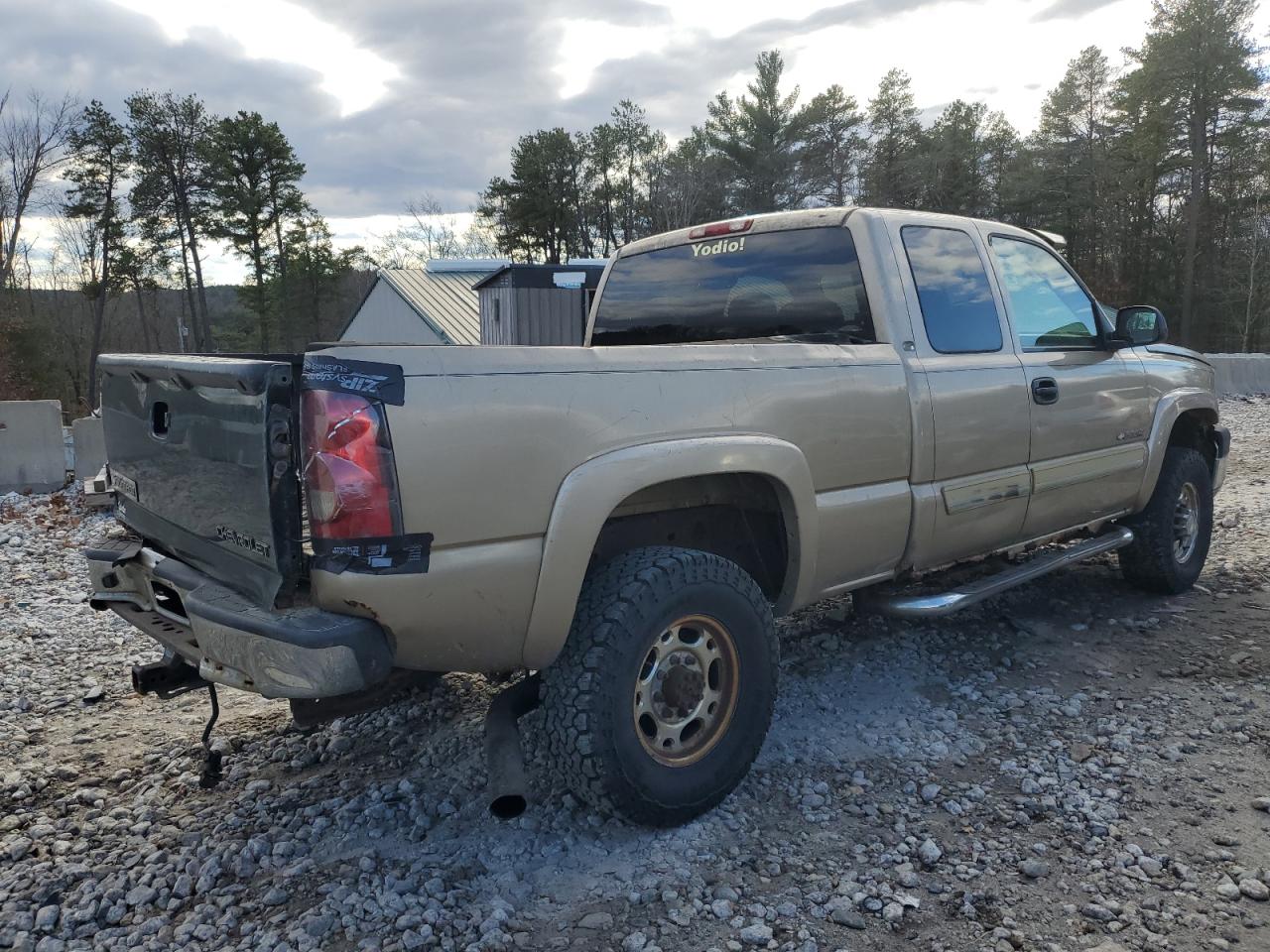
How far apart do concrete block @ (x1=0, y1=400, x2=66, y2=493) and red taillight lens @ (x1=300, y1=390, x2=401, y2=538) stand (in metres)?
9.07

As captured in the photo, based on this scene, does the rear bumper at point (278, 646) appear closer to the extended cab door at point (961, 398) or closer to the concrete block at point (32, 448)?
the extended cab door at point (961, 398)

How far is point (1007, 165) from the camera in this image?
39.5 m

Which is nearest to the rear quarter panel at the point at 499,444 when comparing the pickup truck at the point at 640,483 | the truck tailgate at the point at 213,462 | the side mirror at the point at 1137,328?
the pickup truck at the point at 640,483

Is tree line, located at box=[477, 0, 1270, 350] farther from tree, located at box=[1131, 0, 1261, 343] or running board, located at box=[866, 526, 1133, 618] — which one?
running board, located at box=[866, 526, 1133, 618]

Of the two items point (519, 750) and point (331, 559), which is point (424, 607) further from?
point (519, 750)

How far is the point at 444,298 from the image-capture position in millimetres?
29594

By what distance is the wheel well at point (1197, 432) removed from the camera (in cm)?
542

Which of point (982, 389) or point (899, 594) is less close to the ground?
A: point (982, 389)

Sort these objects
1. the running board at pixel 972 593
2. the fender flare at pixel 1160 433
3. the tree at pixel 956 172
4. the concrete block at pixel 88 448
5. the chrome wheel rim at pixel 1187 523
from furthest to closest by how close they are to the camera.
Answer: the tree at pixel 956 172
the concrete block at pixel 88 448
the chrome wheel rim at pixel 1187 523
the fender flare at pixel 1160 433
the running board at pixel 972 593

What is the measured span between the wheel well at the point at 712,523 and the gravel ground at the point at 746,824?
0.76m

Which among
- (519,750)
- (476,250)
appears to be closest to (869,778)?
(519,750)

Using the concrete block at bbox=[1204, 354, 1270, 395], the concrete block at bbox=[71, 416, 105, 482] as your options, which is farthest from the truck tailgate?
the concrete block at bbox=[1204, 354, 1270, 395]

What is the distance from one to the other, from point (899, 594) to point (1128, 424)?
1943mm

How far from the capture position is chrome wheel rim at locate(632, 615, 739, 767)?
283cm
